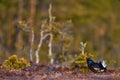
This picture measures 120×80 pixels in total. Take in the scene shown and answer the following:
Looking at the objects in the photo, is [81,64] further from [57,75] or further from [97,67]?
[57,75]

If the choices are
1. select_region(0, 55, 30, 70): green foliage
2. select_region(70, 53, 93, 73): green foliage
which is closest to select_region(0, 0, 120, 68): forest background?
select_region(0, 55, 30, 70): green foliage

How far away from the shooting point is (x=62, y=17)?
276 feet

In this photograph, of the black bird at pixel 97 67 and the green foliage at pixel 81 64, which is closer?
the black bird at pixel 97 67

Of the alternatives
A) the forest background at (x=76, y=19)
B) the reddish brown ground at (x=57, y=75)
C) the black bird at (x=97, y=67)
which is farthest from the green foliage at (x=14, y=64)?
the forest background at (x=76, y=19)

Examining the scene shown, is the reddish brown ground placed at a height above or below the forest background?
below

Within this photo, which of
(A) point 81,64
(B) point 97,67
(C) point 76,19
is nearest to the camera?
(B) point 97,67

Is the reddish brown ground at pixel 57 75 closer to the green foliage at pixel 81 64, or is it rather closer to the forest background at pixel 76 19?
the green foliage at pixel 81 64

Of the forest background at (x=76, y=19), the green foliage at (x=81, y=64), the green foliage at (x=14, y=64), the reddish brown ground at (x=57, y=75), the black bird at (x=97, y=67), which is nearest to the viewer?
the reddish brown ground at (x=57, y=75)

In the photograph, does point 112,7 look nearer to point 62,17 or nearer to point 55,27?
point 62,17

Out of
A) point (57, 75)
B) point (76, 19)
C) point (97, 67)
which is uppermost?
point (76, 19)

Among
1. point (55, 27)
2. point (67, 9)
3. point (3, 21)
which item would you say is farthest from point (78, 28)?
point (55, 27)

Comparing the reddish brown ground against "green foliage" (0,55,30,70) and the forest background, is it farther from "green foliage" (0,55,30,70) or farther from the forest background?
the forest background

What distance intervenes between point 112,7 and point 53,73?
64983 mm

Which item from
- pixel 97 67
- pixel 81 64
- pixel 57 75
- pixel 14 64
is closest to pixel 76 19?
pixel 14 64
